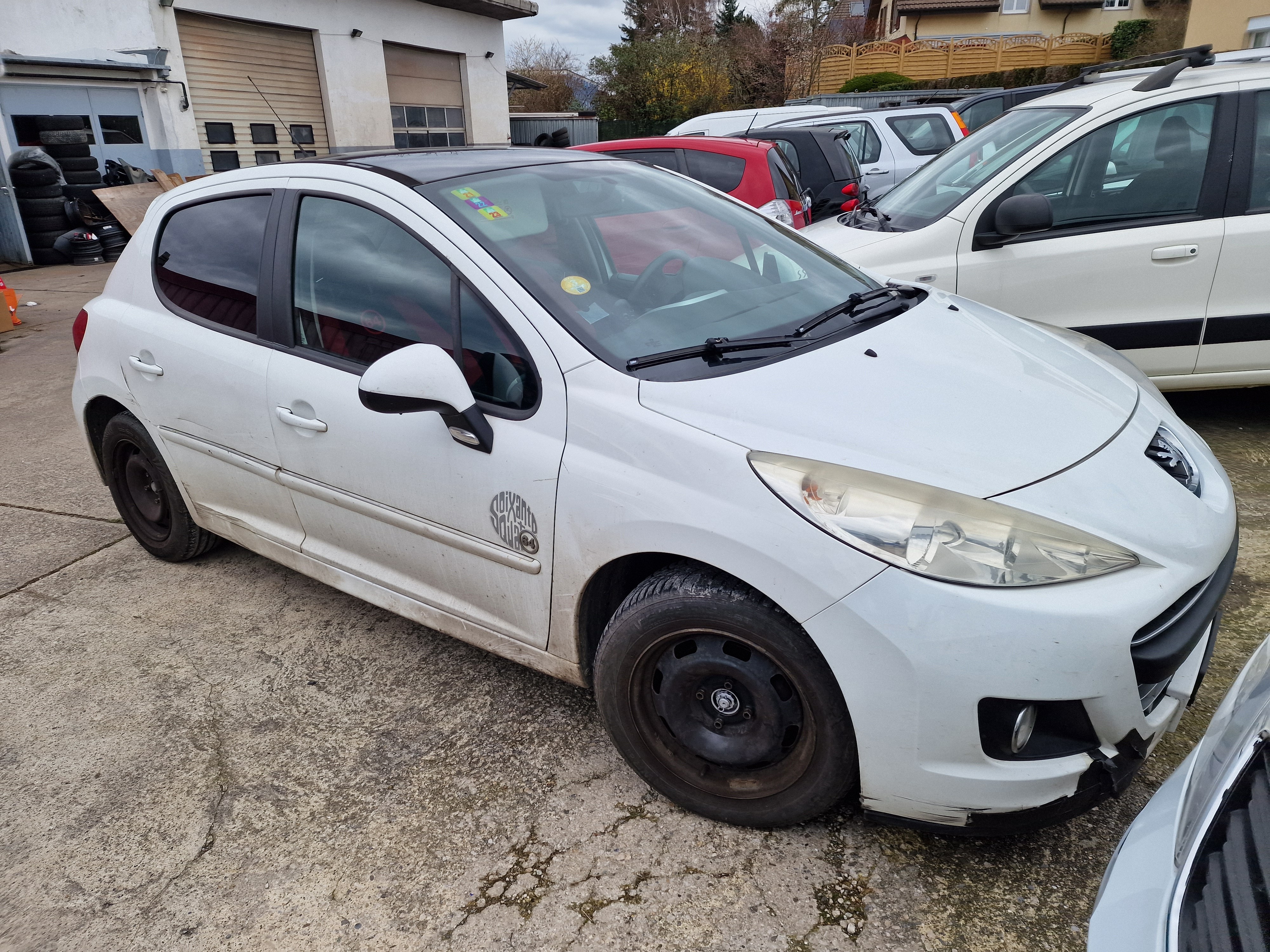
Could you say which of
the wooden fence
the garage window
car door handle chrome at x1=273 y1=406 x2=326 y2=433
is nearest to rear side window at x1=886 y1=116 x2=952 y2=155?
car door handle chrome at x1=273 y1=406 x2=326 y2=433

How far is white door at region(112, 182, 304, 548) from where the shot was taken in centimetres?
288

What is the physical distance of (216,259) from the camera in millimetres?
3061

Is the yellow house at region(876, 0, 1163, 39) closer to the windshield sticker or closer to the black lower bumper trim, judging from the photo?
the windshield sticker

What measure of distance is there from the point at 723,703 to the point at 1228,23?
26690 mm

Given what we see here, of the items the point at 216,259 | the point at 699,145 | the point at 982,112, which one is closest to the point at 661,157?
the point at 699,145

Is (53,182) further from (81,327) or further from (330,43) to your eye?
(81,327)

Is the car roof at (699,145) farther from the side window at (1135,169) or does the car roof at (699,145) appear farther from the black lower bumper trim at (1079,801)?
the black lower bumper trim at (1079,801)

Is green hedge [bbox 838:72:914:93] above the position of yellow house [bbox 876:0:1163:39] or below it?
below

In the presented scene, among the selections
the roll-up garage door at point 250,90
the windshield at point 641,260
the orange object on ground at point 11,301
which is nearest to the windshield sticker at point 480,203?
the windshield at point 641,260

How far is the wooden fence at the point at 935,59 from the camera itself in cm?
3075

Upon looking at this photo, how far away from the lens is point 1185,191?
406 cm

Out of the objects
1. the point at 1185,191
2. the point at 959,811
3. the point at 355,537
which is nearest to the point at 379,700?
the point at 355,537

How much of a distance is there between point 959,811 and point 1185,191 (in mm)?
3504

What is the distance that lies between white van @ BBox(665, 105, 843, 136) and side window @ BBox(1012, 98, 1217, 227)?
20.0 feet
